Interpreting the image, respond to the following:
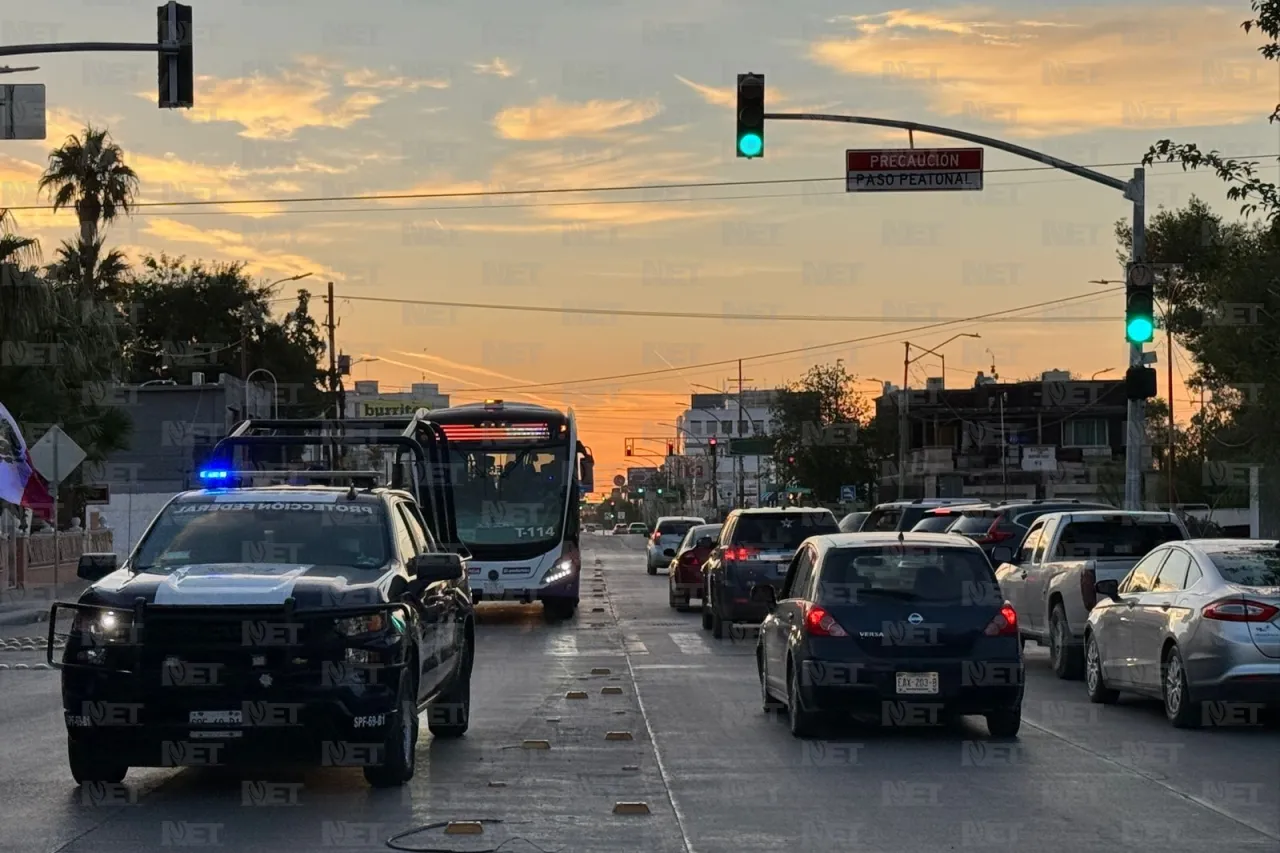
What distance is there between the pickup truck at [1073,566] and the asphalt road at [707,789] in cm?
235

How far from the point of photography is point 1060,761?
42.7 ft

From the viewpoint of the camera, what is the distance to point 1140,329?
994 inches

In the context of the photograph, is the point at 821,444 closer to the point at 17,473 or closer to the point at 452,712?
the point at 17,473

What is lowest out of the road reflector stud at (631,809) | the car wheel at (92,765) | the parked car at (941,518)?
the road reflector stud at (631,809)

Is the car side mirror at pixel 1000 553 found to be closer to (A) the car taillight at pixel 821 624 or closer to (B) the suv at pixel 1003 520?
(B) the suv at pixel 1003 520

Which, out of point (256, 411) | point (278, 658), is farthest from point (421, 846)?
point (256, 411)

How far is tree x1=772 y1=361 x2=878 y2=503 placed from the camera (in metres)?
93.6

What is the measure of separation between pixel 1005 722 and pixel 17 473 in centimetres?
2542

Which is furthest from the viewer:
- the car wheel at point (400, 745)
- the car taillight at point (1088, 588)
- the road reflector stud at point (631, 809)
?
the car taillight at point (1088, 588)

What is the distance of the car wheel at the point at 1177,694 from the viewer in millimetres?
14867

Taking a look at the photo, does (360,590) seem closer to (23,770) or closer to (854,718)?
(23,770)

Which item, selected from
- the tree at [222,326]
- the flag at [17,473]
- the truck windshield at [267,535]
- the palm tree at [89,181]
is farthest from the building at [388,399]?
the truck windshield at [267,535]

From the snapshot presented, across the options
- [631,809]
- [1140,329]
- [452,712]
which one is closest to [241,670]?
[631,809]

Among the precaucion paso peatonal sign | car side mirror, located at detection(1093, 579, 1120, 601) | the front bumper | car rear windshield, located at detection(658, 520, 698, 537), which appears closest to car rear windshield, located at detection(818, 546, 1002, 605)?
the front bumper
